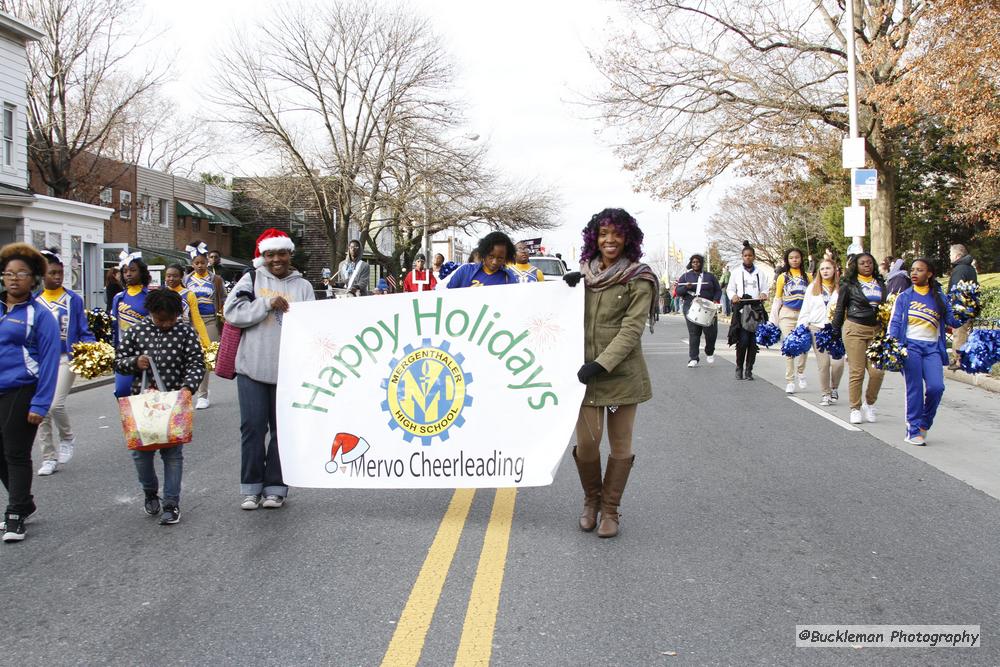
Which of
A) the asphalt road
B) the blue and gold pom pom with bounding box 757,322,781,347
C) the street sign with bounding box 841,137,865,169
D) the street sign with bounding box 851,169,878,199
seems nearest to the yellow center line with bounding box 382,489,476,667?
the asphalt road

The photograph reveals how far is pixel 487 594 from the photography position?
449 centimetres

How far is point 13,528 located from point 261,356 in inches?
70.2

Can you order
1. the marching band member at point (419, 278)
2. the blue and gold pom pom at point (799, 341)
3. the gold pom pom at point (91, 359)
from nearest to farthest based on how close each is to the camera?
the gold pom pom at point (91, 359) → the blue and gold pom pom at point (799, 341) → the marching band member at point (419, 278)

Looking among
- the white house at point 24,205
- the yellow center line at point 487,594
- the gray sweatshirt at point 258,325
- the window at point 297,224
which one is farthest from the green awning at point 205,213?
the yellow center line at point 487,594

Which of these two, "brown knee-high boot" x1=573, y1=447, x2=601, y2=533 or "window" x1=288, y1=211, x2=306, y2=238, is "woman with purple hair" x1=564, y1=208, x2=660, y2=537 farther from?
"window" x1=288, y1=211, x2=306, y2=238

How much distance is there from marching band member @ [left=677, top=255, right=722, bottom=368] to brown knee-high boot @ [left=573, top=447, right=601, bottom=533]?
10.1m

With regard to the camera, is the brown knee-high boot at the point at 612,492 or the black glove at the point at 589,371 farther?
the brown knee-high boot at the point at 612,492

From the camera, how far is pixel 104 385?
49.2 feet

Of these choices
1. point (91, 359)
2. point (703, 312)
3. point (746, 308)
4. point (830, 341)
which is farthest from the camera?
point (703, 312)

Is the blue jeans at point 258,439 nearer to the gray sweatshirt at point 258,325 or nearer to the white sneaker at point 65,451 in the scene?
the gray sweatshirt at point 258,325

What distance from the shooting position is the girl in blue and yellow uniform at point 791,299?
40.9 feet

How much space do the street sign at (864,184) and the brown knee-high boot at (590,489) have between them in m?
15.7

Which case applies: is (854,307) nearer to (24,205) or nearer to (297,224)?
(24,205)

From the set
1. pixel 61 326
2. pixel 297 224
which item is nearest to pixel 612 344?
pixel 61 326
